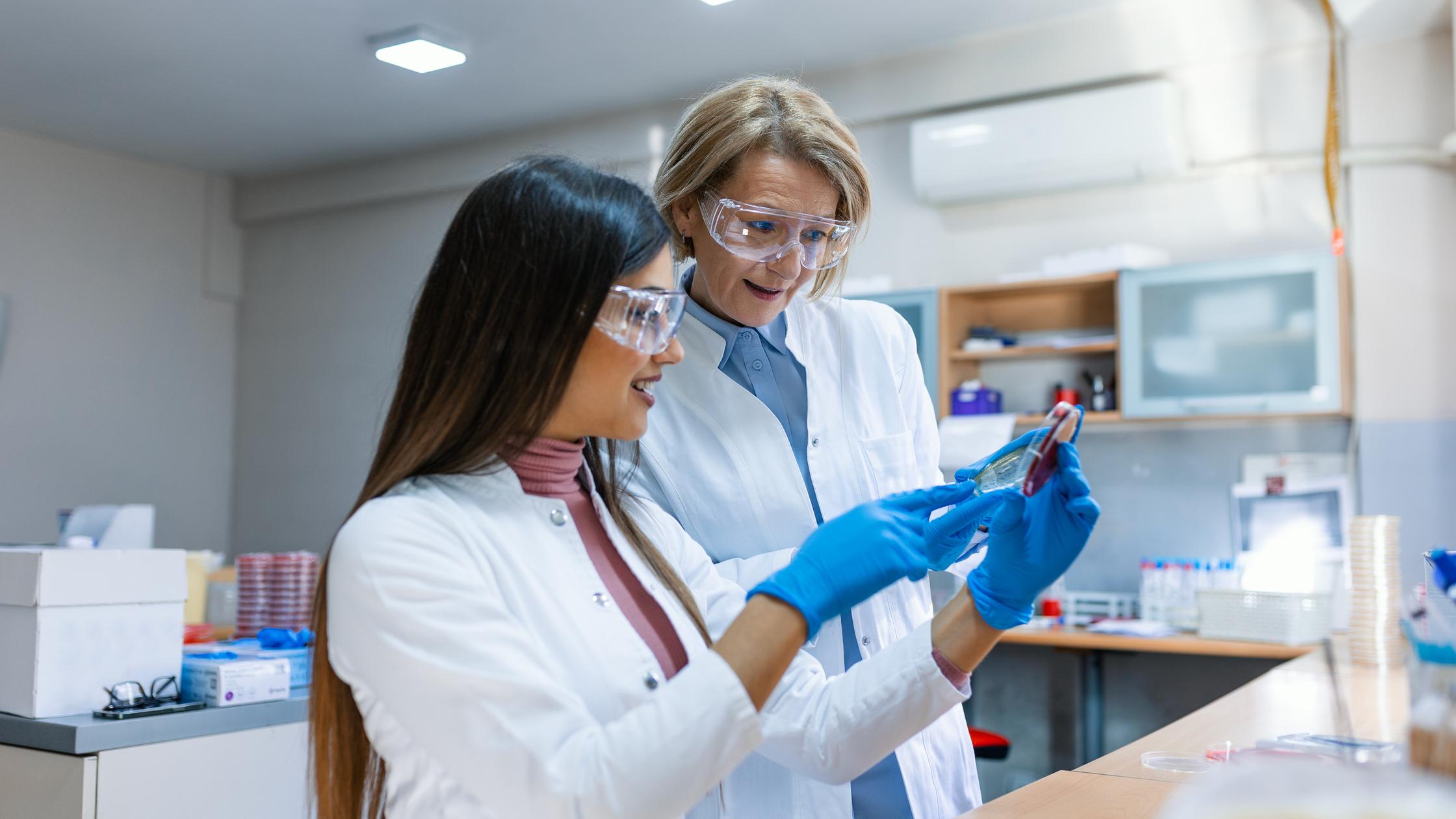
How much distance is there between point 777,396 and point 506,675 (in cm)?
88

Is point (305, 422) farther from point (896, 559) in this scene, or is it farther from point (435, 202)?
point (896, 559)

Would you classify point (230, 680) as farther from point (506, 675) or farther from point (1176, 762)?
point (1176, 762)

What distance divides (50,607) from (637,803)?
1.66 meters

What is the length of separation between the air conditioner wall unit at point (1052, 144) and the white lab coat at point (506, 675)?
342cm

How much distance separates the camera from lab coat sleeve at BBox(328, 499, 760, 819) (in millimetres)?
975

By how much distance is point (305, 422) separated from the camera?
6309 mm

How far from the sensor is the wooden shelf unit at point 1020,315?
4230 mm

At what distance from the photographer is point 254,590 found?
3029mm

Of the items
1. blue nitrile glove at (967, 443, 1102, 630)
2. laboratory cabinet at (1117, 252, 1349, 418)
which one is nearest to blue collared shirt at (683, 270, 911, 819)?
blue nitrile glove at (967, 443, 1102, 630)

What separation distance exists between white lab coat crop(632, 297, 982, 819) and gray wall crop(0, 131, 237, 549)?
5122 mm

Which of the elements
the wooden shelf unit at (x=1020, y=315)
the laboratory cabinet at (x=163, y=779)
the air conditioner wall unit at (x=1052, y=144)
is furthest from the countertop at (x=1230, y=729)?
the air conditioner wall unit at (x=1052, y=144)

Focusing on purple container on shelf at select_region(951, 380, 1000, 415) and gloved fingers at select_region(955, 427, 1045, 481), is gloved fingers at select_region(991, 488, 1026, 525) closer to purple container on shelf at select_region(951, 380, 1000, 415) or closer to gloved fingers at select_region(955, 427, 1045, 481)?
gloved fingers at select_region(955, 427, 1045, 481)

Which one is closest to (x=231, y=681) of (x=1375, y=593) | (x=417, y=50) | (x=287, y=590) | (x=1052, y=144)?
(x=287, y=590)

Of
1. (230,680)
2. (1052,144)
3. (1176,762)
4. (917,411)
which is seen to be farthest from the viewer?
(1052,144)
